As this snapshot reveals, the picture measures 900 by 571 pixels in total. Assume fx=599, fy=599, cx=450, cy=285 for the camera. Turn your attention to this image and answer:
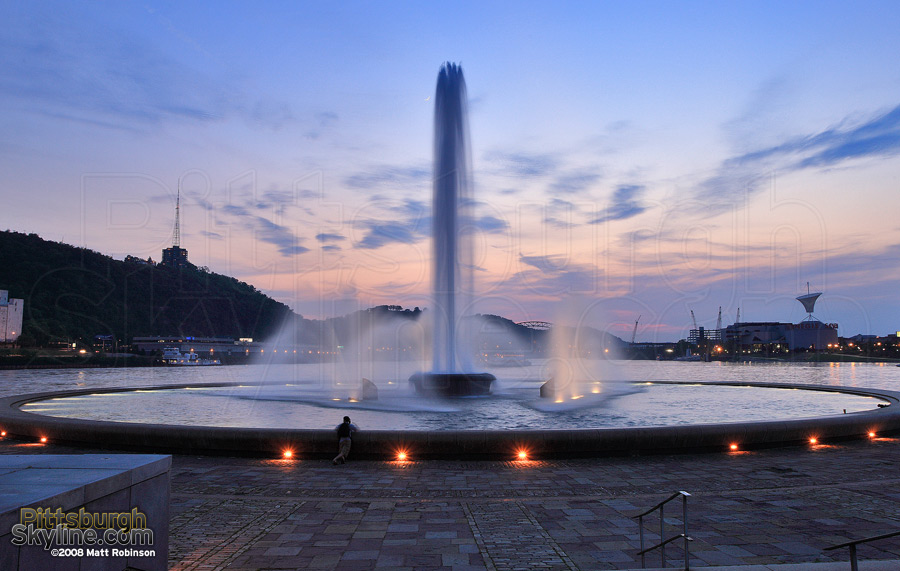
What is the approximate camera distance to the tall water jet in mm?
27019

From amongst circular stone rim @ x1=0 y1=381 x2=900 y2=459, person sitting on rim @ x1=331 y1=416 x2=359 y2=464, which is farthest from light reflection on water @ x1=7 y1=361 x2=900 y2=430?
person sitting on rim @ x1=331 y1=416 x2=359 y2=464

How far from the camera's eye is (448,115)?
2920 centimetres

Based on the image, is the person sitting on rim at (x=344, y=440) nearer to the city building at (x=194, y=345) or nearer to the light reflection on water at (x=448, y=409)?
the light reflection on water at (x=448, y=409)

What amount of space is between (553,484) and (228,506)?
516 centimetres

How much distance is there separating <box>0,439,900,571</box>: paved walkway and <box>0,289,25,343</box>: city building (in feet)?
Answer: 541

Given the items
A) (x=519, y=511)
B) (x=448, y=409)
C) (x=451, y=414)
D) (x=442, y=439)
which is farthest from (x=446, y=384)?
(x=519, y=511)

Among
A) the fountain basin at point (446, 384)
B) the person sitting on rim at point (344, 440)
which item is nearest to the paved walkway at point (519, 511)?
the person sitting on rim at point (344, 440)

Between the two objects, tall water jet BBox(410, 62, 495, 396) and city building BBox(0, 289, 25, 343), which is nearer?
tall water jet BBox(410, 62, 495, 396)

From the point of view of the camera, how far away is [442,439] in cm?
1198

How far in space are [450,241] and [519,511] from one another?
66.7 feet

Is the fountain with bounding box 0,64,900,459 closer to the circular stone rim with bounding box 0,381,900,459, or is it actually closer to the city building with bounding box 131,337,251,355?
the circular stone rim with bounding box 0,381,900,459

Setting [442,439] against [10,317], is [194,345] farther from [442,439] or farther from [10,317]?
[442,439]

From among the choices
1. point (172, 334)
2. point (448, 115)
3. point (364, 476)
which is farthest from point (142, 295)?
point (364, 476)

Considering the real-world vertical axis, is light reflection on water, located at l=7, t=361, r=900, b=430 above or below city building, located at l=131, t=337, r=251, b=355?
above
